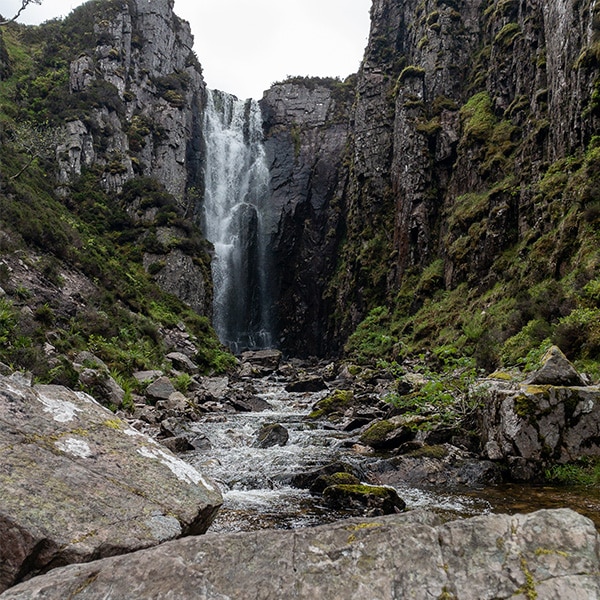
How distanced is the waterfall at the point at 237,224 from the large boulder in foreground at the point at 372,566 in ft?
130

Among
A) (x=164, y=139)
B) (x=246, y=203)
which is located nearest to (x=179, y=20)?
(x=164, y=139)

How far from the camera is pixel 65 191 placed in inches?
1371

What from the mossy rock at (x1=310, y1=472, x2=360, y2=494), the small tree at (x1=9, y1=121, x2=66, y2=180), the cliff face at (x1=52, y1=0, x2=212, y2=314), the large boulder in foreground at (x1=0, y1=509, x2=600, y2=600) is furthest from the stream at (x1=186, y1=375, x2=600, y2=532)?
the small tree at (x1=9, y1=121, x2=66, y2=180)

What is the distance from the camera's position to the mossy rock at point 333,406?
14688mm

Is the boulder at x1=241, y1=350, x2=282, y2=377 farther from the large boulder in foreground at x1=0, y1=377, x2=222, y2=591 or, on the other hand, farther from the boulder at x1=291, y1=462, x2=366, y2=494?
the large boulder in foreground at x1=0, y1=377, x2=222, y2=591

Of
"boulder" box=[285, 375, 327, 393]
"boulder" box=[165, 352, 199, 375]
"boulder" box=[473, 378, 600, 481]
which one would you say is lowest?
"boulder" box=[285, 375, 327, 393]

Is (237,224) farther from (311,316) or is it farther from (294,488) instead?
(294,488)

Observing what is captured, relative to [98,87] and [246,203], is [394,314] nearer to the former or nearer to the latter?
[246,203]

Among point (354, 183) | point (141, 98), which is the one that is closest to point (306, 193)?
point (354, 183)

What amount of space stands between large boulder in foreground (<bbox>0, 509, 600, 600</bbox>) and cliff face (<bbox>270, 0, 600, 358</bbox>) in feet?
39.5

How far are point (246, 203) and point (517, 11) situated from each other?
30.2 metres

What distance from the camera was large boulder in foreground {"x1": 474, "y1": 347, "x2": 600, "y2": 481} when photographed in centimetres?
693

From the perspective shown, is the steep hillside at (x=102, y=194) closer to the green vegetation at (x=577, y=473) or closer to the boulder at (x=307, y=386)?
the boulder at (x=307, y=386)

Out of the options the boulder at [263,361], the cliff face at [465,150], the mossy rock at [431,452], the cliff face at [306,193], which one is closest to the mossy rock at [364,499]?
the mossy rock at [431,452]
